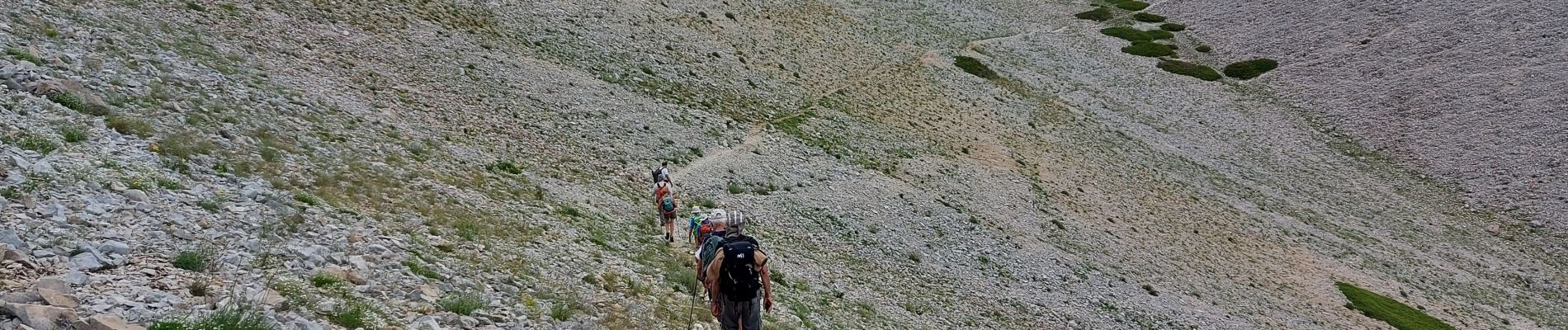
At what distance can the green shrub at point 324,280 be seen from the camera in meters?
11.7

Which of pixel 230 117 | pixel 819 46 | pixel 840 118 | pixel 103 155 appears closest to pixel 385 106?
pixel 230 117

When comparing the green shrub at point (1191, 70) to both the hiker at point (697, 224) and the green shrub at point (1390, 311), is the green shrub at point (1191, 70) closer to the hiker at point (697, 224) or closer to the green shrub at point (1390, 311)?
the green shrub at point (1390, 311)

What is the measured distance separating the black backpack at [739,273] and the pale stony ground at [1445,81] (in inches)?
2060

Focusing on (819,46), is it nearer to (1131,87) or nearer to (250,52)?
(1131,87)

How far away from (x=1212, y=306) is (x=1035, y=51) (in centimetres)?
4059

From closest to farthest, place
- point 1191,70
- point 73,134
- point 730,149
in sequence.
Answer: point 73,134 < point 730,149 < point 1191,70

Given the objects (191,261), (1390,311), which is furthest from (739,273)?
(1390,311)

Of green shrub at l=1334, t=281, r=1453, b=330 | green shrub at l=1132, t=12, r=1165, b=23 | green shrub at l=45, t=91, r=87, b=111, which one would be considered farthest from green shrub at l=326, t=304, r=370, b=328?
green shrub at l=1132, t=12, r=1165, b=23

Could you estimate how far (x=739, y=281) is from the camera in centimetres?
1178

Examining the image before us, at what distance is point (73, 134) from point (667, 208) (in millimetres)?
11914

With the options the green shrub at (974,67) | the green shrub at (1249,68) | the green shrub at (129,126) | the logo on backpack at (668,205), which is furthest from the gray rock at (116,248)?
the green shrub at (1249,68)

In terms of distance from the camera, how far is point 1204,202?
41188mm

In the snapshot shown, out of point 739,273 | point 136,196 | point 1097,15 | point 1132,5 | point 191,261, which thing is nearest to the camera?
point 191,261

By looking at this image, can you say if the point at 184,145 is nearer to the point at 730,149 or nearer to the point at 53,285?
the point at 53,285
